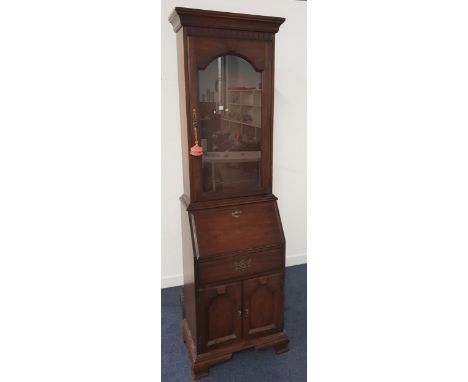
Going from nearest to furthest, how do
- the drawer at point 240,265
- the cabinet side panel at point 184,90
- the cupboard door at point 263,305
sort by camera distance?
the cabinet side panel at point 184,90 → the drawer at point 240,265 → the cupboard door at point 263,305

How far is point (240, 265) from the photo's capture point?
1881 millimetres

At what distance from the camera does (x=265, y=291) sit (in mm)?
1989

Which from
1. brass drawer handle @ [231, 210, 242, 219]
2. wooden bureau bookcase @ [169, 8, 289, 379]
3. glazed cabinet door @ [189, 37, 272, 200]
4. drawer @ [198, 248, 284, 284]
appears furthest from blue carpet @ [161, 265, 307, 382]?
glazed cabinet door @ [189, 37, 272, 200]

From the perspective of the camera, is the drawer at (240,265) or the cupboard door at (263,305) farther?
the cupboard door at (263,305)

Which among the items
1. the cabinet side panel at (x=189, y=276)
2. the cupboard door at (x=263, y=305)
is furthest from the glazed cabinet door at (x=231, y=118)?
the cupboard door at (x=263, y=305)

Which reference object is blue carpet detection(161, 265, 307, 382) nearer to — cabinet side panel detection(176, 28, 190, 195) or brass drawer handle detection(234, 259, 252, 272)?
brass drawer handle detection(234, 259, 252, 272)

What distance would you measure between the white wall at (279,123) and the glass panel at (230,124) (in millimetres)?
578

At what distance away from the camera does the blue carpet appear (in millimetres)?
1896

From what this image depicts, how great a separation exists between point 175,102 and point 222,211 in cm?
93

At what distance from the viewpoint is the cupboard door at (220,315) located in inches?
73.5

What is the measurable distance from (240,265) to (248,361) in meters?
0.59

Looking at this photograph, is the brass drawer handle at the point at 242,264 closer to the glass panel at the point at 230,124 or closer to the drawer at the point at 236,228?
the drawer at the point at 236,228
